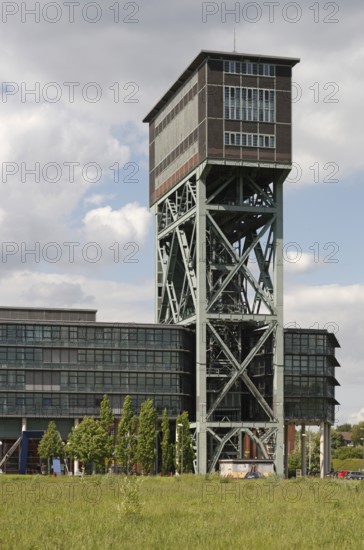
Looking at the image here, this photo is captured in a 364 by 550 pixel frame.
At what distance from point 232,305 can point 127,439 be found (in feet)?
65.2

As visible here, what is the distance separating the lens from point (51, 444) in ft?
411

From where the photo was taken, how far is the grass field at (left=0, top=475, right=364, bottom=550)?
3994 cm

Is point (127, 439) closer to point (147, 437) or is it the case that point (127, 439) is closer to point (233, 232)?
point (147, 437)

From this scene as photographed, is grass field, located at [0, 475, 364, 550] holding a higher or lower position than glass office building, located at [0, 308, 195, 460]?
lower

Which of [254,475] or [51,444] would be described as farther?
[51,444]

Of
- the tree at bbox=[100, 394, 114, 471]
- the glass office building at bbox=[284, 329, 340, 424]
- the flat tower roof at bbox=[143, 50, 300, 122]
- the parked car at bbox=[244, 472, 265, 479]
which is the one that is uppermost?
the flat tower roof at bbox=[143, 50, 300, 122]

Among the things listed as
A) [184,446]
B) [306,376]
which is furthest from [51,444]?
[306,376]

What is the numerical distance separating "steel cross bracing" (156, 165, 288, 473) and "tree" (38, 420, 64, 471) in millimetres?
15855

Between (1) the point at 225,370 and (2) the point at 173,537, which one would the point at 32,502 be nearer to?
(2) the point at 173,537

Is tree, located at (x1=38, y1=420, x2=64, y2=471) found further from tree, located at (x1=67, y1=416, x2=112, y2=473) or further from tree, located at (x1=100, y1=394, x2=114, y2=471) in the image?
tree, located at (x1=100, y1=394, x2=114, y2=471)

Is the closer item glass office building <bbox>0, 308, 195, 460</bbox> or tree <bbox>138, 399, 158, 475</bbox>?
tree <bbox>138, 399, 158, 475</bbox>

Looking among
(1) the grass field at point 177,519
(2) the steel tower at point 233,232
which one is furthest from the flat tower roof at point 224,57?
(1) the grass field at point 177,519

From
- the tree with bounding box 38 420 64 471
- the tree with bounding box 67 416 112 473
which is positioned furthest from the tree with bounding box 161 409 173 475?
the tree with bounding box 38 420 64 471

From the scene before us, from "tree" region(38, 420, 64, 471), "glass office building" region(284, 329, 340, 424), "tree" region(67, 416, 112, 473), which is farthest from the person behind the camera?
"glass office building" region(284, 329, 340, 424)
